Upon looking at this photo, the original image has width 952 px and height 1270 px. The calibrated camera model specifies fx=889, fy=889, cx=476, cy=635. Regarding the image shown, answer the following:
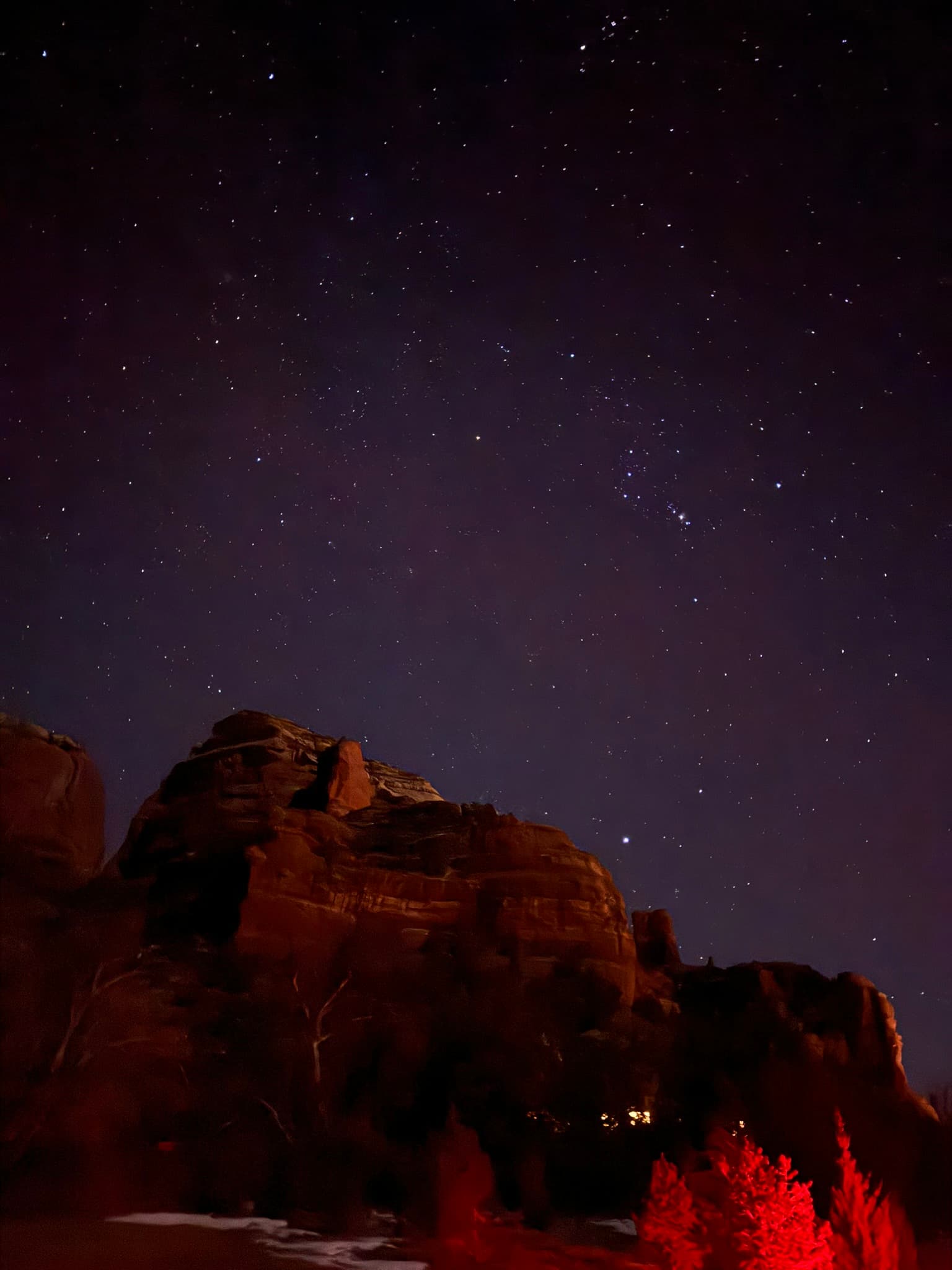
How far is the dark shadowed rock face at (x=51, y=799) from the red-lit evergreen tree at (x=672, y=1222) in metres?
19.3

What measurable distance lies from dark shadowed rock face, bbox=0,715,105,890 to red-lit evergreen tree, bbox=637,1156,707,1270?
63.2 feet

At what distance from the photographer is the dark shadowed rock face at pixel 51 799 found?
28.5 metres

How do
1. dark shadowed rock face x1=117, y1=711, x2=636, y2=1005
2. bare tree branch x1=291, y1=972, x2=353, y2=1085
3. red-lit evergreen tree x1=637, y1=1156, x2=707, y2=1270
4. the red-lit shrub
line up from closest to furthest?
1. the red-lit shrub
2. red-lit evergreen tree x1=637, y1=1156, x2=707, y2=1270
3. bare tree branch x1=291, y1=972, x2=353, y2=1085
4. dark shadowed rock face x1=117, y1=711, x2=636, y2=1005

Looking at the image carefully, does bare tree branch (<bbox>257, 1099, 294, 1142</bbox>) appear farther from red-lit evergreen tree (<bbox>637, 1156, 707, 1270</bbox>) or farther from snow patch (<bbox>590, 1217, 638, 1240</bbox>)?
red-lit evergreen tree (<bbox>637, 1156, 707, 1270</bbox>)

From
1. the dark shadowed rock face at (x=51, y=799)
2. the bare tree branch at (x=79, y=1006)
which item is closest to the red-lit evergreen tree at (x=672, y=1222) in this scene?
the bare tree branch at (x=79, y=1006)

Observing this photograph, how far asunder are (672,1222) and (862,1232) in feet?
12.9

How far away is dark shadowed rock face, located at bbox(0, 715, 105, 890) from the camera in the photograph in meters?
28.5

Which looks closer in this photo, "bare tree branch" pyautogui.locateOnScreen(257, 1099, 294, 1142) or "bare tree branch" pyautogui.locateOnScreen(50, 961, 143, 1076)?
"bare tree branch" pyautogui.locateOnScreen(50, 961, 143, 1076)

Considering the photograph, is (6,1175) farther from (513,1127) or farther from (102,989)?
(513,1127)

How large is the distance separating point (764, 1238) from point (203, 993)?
2049 cm

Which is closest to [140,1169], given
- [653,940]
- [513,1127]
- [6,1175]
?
[6,1175]

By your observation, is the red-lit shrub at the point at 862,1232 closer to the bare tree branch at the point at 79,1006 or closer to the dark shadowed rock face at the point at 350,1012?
the dark shadowed rock face at the point at 350,1012

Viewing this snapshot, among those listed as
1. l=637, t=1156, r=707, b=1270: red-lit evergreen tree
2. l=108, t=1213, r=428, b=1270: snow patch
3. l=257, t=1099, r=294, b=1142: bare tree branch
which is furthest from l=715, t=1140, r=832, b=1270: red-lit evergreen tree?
l=257, t=1099, r=294, b=1142: bare tree branch

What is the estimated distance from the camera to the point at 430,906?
3831cm
